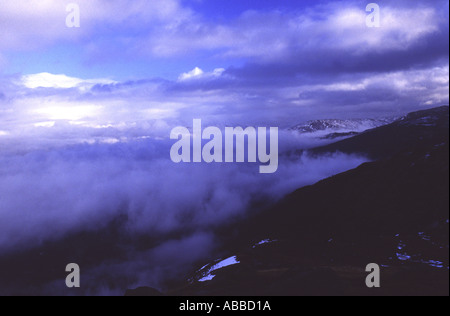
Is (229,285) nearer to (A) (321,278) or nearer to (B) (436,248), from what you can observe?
(A) (321,278)

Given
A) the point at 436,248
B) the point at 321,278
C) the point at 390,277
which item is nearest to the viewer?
the point at 321,278

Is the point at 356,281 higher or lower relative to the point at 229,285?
higher

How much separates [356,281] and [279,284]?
35483 mm

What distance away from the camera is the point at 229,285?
154375mm

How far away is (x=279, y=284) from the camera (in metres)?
120
